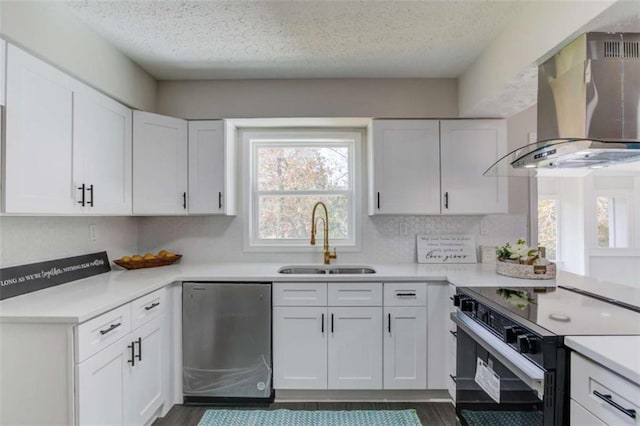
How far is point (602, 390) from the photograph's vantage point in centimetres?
104

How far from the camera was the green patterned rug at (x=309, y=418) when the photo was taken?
2.10 metres

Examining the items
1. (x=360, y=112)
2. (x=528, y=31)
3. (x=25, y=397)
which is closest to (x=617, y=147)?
(x=528, y=31)

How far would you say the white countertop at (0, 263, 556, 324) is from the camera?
1.44 metres

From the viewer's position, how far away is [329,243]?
2986 mm

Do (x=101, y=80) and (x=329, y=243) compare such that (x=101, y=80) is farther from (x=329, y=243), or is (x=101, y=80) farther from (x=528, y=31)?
(x=528, y=31)

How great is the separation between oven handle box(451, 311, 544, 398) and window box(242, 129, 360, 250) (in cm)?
143

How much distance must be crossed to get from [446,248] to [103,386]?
103 inches

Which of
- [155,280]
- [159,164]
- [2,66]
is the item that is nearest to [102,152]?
[159,164]

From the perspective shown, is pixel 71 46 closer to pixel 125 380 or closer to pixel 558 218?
pixel 125 380

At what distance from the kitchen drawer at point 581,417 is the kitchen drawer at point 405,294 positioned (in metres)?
1.15

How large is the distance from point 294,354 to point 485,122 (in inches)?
94.0

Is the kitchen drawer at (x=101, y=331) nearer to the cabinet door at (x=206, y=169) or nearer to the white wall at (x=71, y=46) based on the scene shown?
the cabinet door at (x=206, y=169)

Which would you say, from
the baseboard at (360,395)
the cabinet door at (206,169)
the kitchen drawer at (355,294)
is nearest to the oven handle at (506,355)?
the kitchen drawer at (355,294)

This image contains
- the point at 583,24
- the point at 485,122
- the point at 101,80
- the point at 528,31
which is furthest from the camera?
the point at 485,122
